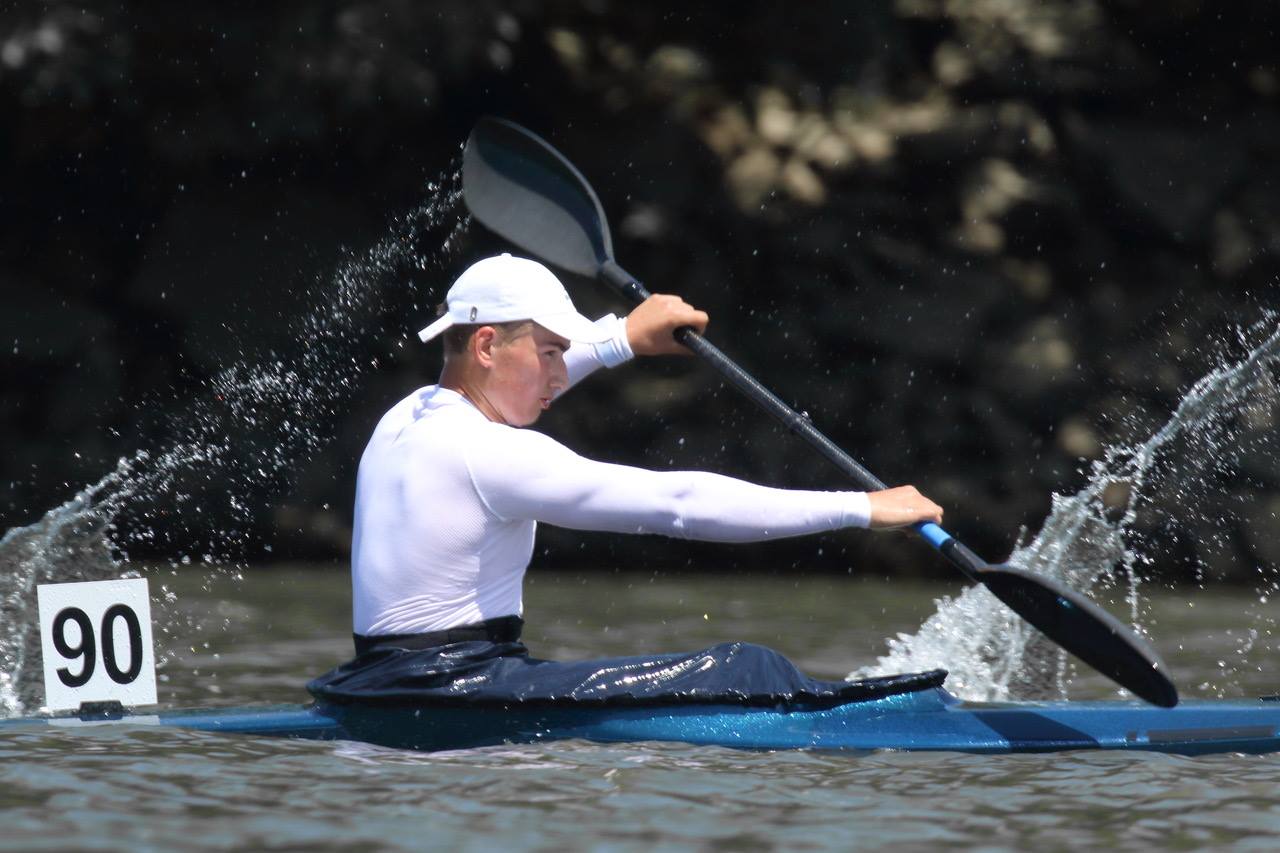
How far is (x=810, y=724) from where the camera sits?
166 inches

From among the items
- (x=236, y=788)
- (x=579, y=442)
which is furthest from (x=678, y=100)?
(x=236, y=788)

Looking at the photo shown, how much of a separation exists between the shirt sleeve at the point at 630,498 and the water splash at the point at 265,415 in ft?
19.2

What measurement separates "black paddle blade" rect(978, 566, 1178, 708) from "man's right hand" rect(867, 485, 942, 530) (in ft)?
1.04

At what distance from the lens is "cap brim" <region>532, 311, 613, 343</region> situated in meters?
4.25

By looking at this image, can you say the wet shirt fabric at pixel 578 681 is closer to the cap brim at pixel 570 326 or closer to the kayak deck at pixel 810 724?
the kayak deck at pixel 810 724

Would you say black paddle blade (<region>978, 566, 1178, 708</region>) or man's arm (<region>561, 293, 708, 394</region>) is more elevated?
man's arm (<region>561, 293, 708, 394</region>)

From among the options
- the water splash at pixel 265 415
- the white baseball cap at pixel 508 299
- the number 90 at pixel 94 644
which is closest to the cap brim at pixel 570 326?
the white baseball cap at pixel 508 299

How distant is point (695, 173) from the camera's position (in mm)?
10469

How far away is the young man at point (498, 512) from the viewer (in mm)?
4035

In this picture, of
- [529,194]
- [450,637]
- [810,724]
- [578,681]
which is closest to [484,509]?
[450,637]

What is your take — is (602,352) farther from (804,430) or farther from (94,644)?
(94,644)

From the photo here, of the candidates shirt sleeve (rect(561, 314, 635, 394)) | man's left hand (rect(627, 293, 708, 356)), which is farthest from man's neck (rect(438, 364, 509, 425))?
man's left hand (rect(627, 293, 708, 356))

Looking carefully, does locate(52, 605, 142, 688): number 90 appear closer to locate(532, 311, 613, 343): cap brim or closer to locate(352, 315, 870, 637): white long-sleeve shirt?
locate(352, 315, 870, 637): white long-sleeve shirt

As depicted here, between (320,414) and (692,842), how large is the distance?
283 inches
